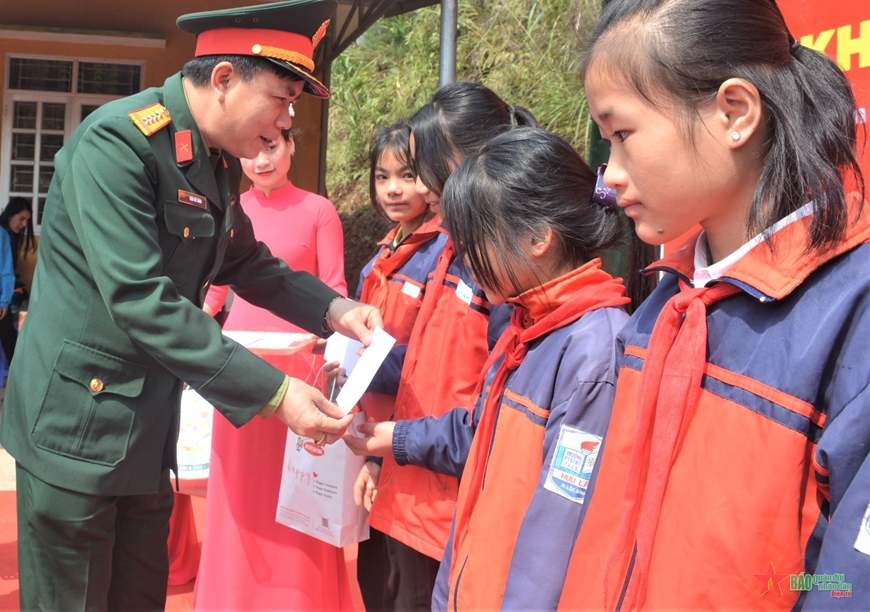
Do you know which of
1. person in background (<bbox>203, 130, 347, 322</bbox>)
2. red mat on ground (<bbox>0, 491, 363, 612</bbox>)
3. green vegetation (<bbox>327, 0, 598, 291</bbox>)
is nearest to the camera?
red mat on ground (<bbox>0, 491, 363, 612</bbox>)

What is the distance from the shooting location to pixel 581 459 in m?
1.37

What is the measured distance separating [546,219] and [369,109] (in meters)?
9.40

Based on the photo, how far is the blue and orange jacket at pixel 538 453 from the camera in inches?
53.9

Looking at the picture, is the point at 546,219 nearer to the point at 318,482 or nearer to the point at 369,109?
the point at 318,482

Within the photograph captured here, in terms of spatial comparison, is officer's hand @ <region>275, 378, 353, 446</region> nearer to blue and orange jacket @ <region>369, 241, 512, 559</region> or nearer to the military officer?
the military officer

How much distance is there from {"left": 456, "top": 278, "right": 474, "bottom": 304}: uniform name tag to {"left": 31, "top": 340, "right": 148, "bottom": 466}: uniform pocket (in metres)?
0.87

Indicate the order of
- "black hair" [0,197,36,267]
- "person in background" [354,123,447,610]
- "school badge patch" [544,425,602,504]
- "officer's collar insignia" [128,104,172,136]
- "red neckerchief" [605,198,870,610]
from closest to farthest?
"red neckerchief" [605,198,870,610] → "school badge patch" [544,425,602,504] → "officer's collar insignia" [128,104,172,136] → "person in background" [354,123,447,610] → "black hair" [0,197,36,267]

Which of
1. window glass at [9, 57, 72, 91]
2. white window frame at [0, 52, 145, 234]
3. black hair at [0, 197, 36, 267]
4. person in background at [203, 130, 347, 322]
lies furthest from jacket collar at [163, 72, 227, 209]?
window glass at [9, 57, 72, 91]

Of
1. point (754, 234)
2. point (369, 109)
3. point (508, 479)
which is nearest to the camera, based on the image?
point (754, 234)

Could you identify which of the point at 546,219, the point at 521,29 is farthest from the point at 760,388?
the point at 521,29

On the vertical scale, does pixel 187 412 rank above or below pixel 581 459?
below

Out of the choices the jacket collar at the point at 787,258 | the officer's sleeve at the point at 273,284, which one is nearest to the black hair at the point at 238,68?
the officer's sleeve at the point at 273,284

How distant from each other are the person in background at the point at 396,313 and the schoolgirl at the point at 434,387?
20 millimetres

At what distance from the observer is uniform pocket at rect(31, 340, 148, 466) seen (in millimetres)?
1927
